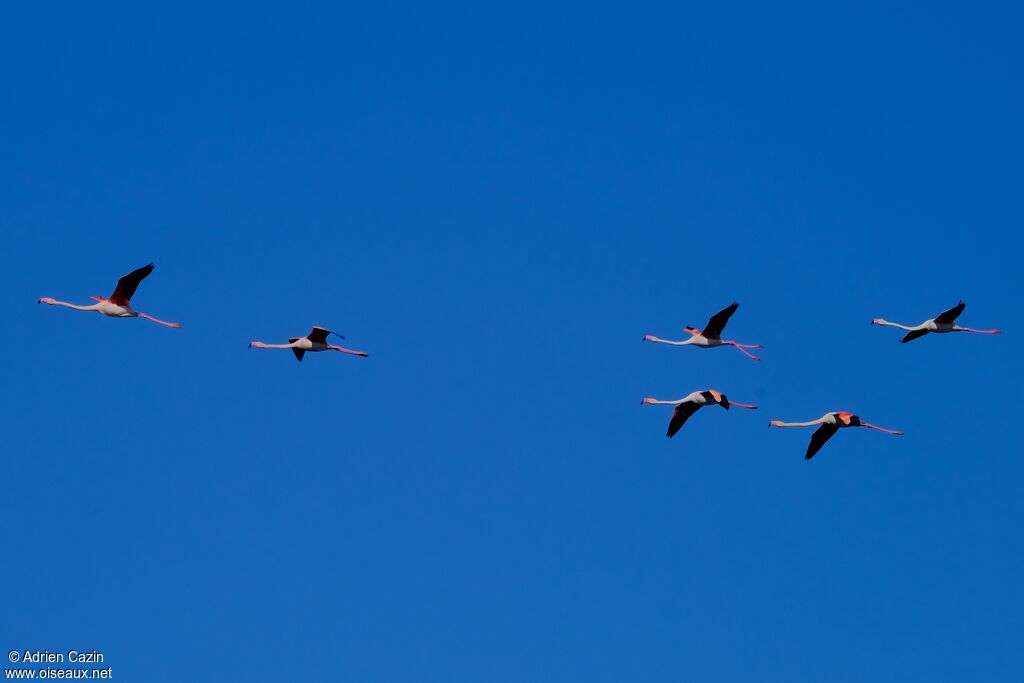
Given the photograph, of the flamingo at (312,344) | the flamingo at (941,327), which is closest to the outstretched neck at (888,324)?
the flamingo at (941,327)

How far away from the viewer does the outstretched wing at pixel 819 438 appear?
4603 cm

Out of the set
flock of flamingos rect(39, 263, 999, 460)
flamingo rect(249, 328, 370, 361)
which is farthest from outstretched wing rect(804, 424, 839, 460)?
flamingo rect(249, 328, 370, 361)

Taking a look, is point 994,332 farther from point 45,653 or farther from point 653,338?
point 45,653

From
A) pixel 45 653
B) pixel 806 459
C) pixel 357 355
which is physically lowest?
pixel 45 653

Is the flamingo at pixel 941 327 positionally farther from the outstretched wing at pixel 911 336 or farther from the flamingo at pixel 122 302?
the flamingo at pixel 122 302

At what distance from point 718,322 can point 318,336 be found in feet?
36.3

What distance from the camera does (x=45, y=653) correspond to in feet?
134

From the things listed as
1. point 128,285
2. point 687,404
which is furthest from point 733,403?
point 128,285

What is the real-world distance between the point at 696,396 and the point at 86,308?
16.8 meters

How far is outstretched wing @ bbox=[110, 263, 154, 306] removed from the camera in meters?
42.6

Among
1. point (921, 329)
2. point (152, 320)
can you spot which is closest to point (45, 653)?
point (152, 320)

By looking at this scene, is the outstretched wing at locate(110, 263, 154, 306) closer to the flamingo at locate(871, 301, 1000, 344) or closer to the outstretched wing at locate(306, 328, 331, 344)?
the outstretched wing at locate(306, 328, 331, 344)

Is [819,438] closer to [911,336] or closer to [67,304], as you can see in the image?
[911,336]

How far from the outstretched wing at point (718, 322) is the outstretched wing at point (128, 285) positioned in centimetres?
1536
